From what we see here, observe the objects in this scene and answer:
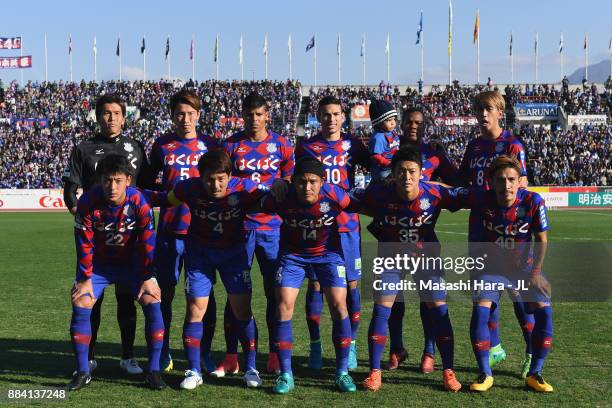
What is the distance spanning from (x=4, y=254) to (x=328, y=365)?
11.9 meters

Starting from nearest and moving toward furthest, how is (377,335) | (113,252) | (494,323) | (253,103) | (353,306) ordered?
(377,335)
(113,252)
(494,323)
(253,103)
(353,306)

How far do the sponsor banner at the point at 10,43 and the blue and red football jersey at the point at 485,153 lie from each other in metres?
57.3

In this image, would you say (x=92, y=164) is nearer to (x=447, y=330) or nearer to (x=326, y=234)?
(x=326, y=234)

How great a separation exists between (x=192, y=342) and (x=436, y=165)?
2.84 meters

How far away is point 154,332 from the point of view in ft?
19.3

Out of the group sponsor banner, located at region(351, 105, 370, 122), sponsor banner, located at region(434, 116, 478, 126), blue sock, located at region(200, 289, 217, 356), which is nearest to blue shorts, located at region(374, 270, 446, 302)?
blue sock, located at region(200, 289, 217, 356)

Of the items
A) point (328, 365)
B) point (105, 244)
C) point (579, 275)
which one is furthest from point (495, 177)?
point (579, 275)

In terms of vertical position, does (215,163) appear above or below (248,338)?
above

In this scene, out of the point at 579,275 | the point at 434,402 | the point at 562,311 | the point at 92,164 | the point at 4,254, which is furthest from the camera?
the point at 4,254

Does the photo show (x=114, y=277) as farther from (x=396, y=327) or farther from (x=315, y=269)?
(x=396, y=327)

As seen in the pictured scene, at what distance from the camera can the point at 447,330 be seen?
5.89m

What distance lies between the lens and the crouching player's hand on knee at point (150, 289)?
5.88 m

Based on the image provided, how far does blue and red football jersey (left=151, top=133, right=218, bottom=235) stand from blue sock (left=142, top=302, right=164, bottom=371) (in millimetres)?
780

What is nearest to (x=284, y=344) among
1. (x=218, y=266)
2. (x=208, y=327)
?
(x=218, y=266)
